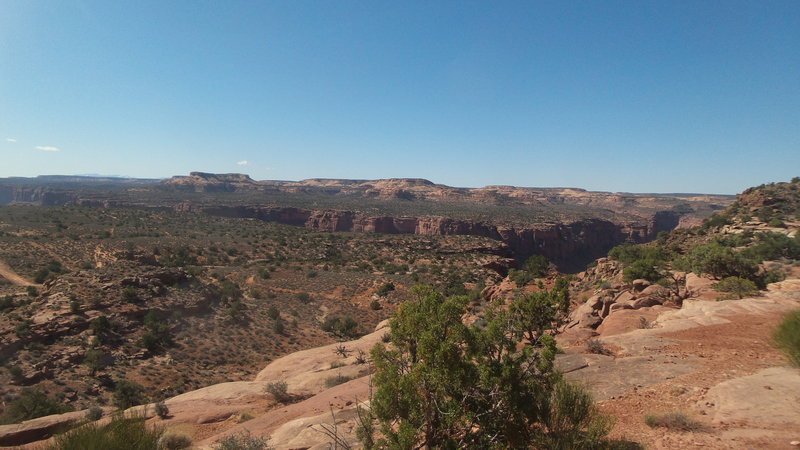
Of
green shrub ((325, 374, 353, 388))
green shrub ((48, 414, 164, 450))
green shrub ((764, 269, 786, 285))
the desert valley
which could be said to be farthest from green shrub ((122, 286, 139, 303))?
green shrub ((764, 269, 786, 285))

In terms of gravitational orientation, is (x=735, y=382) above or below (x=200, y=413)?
above

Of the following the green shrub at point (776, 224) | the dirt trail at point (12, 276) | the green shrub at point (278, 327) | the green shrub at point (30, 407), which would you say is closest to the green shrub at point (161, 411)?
the green shrub at point (30, 407)

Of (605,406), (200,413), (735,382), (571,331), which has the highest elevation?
(735,382)

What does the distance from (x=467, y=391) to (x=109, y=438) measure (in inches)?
229

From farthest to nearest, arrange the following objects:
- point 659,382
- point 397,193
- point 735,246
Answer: point 397,193, point 735,246, point 659,382

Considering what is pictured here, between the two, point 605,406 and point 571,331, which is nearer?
point 605,406

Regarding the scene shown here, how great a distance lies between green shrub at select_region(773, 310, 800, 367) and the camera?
795cm

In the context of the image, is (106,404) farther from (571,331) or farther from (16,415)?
(571,331)

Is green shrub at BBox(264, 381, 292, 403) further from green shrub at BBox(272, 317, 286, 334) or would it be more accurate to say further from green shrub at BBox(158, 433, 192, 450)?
green shrub at BBox(272, 317, 286, 334)

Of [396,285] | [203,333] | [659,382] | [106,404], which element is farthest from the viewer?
[396,285]

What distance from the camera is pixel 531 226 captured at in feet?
249

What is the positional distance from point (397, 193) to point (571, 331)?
137127 millimetres

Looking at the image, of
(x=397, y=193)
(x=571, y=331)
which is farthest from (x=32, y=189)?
(x=571, y=331)

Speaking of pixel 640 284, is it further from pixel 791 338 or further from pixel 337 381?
pixel 337 381
